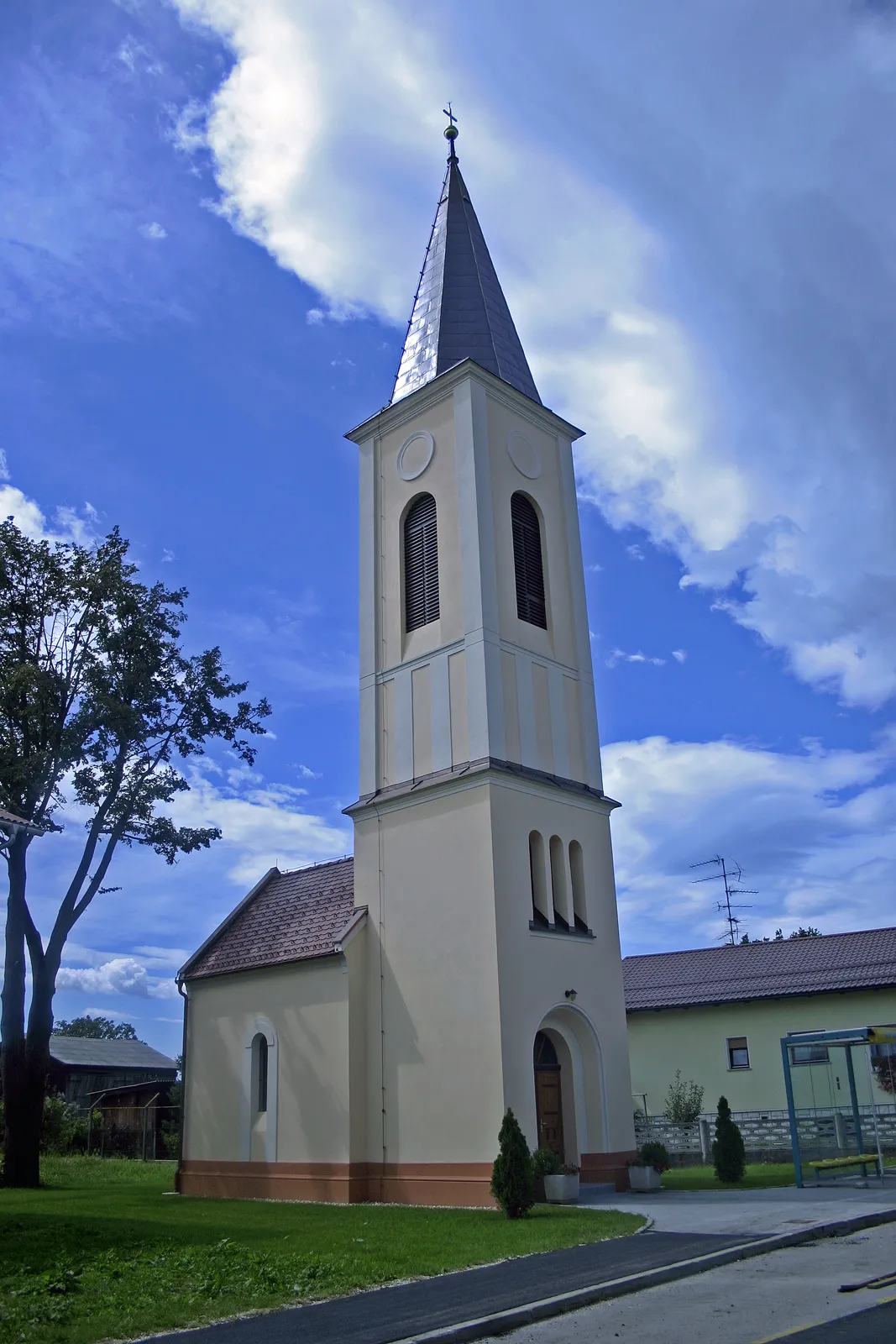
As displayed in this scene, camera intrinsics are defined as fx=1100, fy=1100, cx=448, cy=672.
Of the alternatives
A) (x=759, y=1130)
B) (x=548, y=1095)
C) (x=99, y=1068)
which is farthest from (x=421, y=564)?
(x=99, y=1068)

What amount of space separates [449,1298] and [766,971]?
90.7 ft

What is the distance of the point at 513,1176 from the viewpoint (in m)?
16.9

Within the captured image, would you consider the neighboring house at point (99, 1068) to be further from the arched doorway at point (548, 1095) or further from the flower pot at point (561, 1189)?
the flower pot at point (561, 1189)

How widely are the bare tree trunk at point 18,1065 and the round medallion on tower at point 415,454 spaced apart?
12.4m

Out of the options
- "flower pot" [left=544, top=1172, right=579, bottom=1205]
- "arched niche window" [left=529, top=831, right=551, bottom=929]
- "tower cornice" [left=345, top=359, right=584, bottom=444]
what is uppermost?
"tower cornice" [left=345, top=359, right=584, bottom=444]

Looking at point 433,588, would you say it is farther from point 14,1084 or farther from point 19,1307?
point 19,1307

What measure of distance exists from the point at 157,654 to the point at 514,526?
32.3 feet

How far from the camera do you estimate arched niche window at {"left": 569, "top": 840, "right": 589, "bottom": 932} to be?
23.2 meters

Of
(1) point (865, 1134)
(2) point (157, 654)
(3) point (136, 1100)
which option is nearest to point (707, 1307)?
(1) point (865, 1134)

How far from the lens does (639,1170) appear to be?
2125 cm

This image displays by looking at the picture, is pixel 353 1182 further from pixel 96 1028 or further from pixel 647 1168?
pixel 96 1028

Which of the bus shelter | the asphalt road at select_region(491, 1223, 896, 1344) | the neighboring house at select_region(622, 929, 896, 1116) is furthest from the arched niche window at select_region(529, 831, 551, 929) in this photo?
the neighboring house at select_region(622, 929, 896, 1116)

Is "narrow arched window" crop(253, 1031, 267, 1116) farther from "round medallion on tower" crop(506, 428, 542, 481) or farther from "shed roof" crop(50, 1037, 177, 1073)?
"shed roof" crop(50, 1037, 177, 1073)

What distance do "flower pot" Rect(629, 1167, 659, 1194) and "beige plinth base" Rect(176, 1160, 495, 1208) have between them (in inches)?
132
